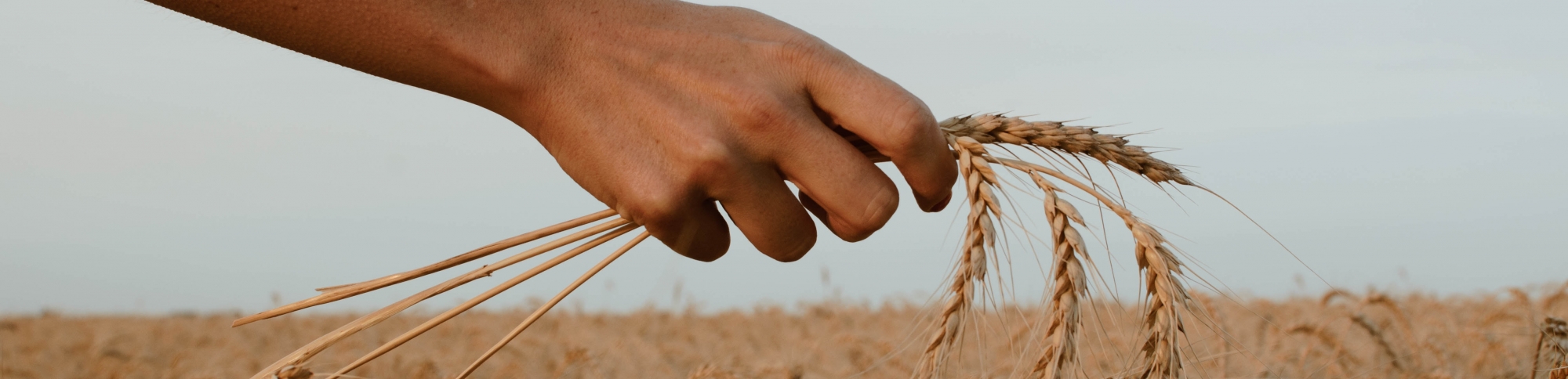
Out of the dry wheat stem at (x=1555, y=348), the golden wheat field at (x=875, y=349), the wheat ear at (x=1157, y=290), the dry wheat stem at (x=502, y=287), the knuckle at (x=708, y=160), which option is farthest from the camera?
the golden wheat field at (x=875, y=349)

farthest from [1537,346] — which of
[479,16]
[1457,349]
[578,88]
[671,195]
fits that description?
[479,16]

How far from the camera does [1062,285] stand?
121 cm

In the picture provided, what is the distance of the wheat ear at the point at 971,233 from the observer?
4.00ft

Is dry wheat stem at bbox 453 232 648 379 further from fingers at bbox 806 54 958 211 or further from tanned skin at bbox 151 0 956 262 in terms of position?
fingers at bbox 806 54 958 211

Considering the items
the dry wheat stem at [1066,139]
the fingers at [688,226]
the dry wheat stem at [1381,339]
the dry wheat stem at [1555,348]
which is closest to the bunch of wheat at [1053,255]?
the dry wheat stem at [1066,139]

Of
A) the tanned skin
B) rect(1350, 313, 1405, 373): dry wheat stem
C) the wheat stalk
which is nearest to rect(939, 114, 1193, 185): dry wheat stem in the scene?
the wheat stalk

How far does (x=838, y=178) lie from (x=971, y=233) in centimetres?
28

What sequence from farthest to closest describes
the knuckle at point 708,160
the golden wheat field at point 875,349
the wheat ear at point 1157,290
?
the golden wheat field at point 875,349, the wheat ear at point 1157,290, the knuckle at point 708,160

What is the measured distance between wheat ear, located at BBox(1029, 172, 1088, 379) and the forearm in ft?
2.43

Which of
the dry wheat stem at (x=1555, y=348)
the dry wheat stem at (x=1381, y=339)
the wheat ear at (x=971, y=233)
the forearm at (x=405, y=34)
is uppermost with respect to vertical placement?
the forearm at (x=405, y=34)

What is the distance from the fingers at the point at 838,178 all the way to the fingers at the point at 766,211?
3 centimetres

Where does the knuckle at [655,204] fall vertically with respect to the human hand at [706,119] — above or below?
below

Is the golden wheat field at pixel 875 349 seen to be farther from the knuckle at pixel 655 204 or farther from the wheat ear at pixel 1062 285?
the knuckle at pixel 655 204

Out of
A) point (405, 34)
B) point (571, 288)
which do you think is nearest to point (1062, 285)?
point (571, 288)
